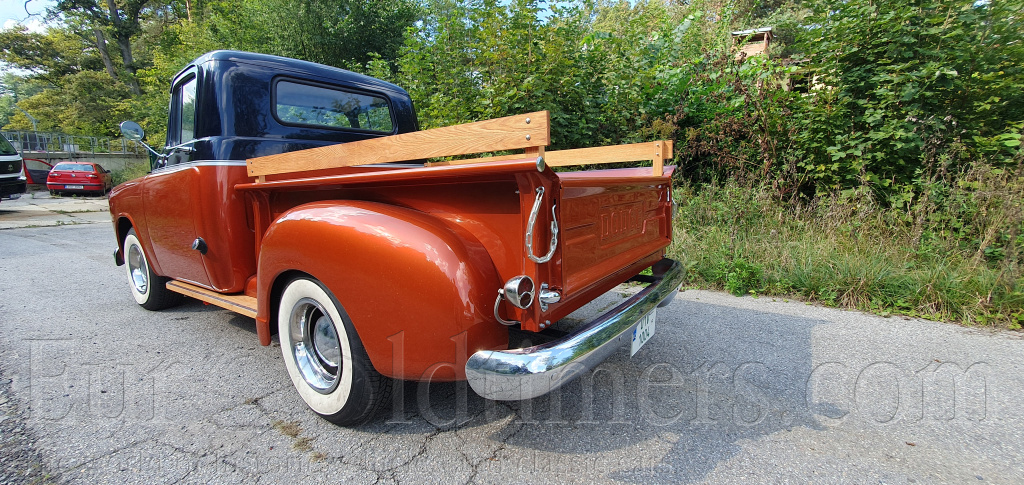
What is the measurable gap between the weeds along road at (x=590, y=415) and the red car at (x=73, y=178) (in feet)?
59.9

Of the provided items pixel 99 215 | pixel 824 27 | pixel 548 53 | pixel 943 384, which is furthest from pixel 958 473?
pixel 99 215

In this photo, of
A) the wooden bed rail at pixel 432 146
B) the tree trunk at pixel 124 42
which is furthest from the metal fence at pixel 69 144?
the wooden bed rail at pixel 432 146

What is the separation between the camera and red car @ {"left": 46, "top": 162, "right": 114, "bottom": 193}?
55.3 feet

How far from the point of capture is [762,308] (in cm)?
→ 409

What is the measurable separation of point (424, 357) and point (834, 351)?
288 centimetres

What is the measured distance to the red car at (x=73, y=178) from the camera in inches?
664

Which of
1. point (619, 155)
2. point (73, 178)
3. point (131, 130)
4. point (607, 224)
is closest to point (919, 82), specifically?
point (619, 155)

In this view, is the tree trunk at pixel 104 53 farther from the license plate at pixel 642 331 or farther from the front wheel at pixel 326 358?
the license plate at pixel 642 331

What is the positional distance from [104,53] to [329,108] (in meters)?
35.2

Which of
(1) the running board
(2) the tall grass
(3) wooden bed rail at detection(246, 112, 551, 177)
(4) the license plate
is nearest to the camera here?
(3) wooden bed rail at detection(246, 112, 551, 177)

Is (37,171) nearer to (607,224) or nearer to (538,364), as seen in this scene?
(607,224)

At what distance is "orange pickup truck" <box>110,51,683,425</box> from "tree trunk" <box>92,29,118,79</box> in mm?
34491

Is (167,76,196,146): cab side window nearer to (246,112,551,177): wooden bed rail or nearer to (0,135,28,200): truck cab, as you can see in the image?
(246,112,551,177): wooden bed rail

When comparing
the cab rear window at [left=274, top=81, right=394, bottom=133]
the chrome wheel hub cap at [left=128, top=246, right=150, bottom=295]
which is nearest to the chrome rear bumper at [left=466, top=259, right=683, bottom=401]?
the cab rear window at [left=274, top=81, right=394, bottom=133]
